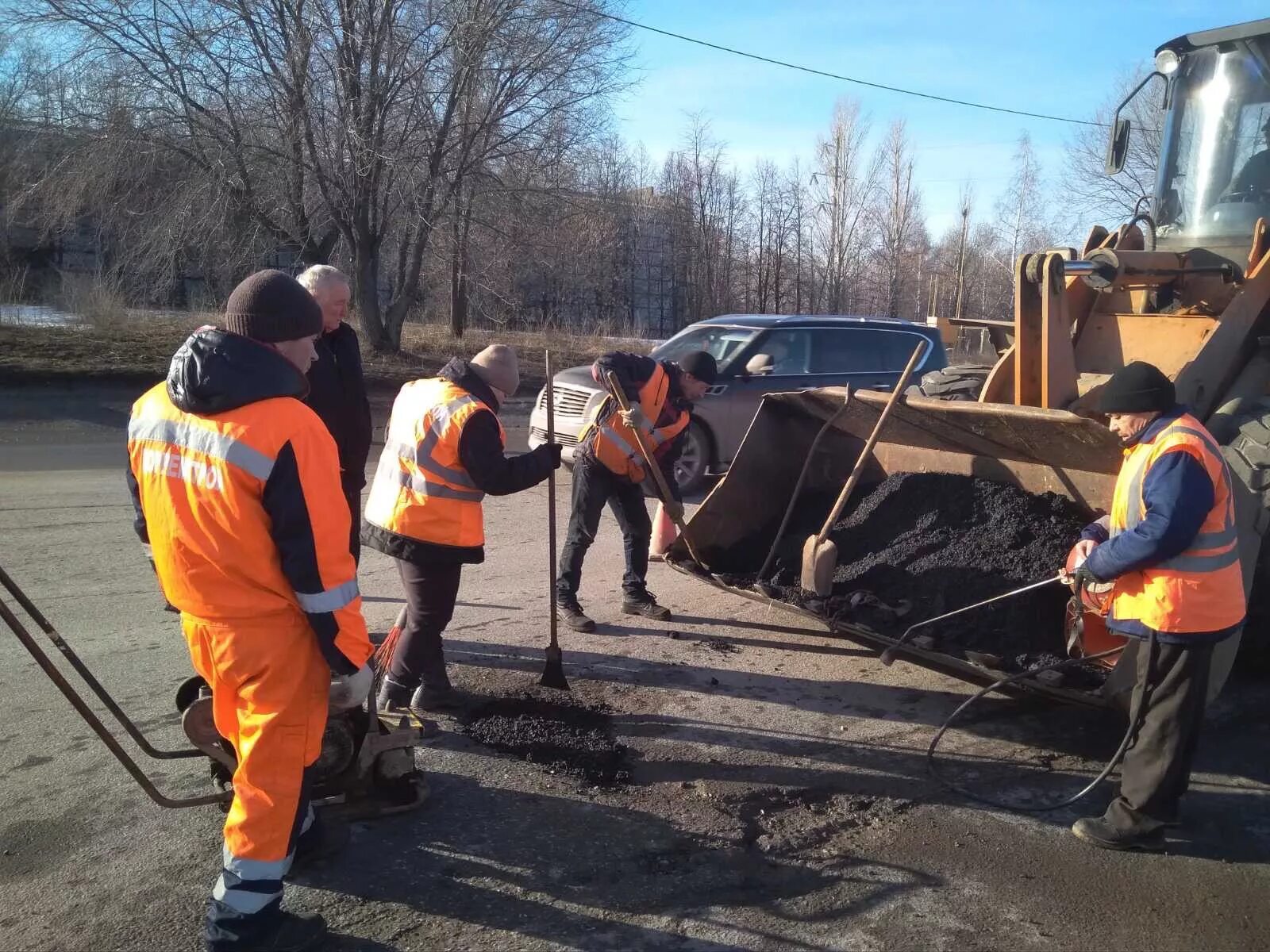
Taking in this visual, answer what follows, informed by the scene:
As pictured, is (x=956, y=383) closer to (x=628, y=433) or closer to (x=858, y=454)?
(x=858, y=454)

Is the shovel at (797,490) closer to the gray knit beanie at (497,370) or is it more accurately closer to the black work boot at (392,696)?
the gray knit beanie at (497,370)

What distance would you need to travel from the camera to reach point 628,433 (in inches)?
231

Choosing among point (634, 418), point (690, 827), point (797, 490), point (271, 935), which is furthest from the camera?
point (797, 490)

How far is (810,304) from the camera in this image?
3706cm

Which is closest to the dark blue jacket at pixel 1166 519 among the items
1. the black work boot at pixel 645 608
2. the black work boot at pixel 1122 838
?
the black work boot at pixel 1122 838

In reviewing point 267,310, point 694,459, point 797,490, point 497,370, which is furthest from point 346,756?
point 694,459

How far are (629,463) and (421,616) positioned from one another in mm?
1863

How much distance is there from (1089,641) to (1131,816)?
1.06m

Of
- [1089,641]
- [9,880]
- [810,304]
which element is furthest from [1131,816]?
[810,304]

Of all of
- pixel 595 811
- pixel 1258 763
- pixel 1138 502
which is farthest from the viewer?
pixel 1258 763

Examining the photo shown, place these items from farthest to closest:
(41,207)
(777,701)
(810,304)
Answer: (810,304), (41,207), (777,701)

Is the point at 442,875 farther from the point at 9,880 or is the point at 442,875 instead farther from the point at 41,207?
the point at 41,207

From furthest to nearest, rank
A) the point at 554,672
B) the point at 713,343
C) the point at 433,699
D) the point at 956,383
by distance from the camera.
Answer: the point at 713,343 < the point at 956,383 < the point at 554,672 < the point at 433,699

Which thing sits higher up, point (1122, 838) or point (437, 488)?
point (437, 488)
